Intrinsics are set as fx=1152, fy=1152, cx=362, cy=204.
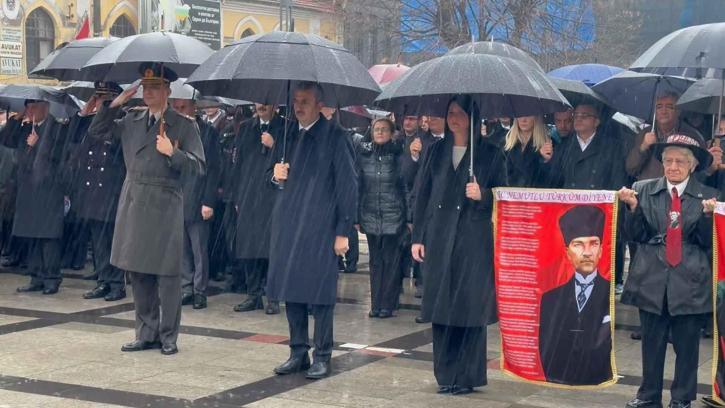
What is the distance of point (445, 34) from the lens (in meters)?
29.6

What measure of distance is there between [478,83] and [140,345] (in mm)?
3524

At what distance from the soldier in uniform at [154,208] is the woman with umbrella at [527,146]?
2.64m

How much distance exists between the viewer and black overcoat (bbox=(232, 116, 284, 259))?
10.6m

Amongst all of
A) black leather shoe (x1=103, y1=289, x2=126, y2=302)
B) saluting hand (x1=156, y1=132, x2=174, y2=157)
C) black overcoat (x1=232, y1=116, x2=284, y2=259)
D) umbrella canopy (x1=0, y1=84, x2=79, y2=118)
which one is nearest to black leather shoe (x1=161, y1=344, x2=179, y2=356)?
saluting hand (x1=156, y1=132, x2=174, y2=157)

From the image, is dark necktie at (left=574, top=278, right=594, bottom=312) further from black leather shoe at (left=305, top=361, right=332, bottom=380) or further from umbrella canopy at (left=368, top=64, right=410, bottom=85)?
umbrella canopy at (left=368, top=64, right=410, bottom=85)

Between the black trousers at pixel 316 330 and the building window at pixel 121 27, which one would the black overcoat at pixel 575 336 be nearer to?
the black trousers at pixel 316 330

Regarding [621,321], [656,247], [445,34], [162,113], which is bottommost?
[621,321]

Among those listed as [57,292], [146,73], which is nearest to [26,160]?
[57,292]

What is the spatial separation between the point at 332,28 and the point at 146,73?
38706 mm

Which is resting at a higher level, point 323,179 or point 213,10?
point 213,10

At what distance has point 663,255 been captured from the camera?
6.91 meters

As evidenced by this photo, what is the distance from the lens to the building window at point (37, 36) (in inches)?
1577

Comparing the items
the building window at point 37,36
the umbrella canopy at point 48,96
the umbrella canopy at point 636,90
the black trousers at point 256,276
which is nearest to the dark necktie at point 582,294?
the umbrella canopy at point 636,90

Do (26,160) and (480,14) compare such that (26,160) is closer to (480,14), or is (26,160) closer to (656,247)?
(656,247)
